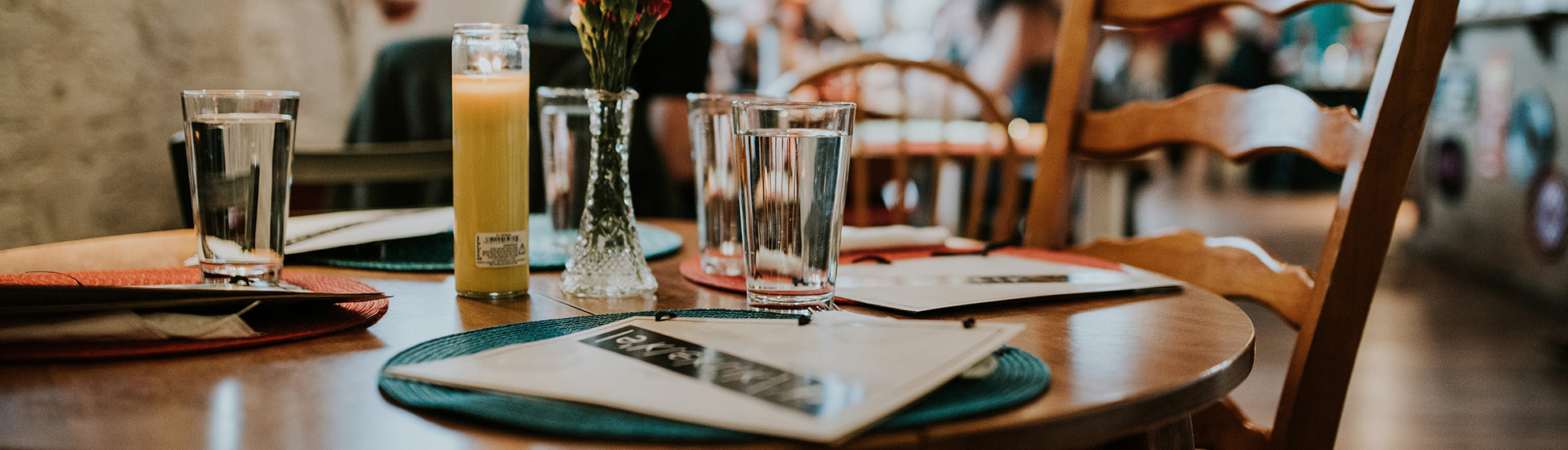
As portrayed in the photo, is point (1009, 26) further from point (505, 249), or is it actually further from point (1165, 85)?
point (1165, 85)

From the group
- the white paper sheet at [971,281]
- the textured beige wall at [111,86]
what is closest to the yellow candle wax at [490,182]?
the white paper sheet at [971,281]

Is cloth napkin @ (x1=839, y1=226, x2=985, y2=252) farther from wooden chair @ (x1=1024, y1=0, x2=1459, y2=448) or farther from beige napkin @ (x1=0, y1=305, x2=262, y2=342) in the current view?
beige napkin @ (x1=0, y1=305, x2=262, y2=342)

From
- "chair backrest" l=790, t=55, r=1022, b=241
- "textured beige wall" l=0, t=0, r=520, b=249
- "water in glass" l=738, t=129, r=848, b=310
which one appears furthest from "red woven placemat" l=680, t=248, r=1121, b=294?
"textured beige wall" l=0, t=0, r=520, b=249

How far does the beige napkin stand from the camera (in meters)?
0.51

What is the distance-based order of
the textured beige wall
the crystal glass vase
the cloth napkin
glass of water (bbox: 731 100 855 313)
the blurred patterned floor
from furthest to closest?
the blurred patterned floor, the textured beige wall, the cloth napkin, the crystal glass vase, glass of water (bbox: 731 100 855 313)

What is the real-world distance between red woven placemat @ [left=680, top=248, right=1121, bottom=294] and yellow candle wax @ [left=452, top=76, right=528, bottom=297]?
6.1 inches

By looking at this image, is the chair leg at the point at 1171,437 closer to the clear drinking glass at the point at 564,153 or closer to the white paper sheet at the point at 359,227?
the clear drinking glass at the point at 564,153

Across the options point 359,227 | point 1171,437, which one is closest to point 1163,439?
point 1171,437

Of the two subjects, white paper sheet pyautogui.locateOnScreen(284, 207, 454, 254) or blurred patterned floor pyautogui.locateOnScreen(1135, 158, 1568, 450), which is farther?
blurred patterned floor pyautogui.locateOnScreen(1135, 158, 1568, 450)

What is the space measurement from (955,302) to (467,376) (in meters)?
0.34

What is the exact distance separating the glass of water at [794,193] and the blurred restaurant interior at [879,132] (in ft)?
Result: 1.49

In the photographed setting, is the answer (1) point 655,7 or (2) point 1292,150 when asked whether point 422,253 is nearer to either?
(1) point 655,7

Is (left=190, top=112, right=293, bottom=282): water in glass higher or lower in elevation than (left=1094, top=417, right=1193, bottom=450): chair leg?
higher

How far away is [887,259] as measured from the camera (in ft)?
2.96
